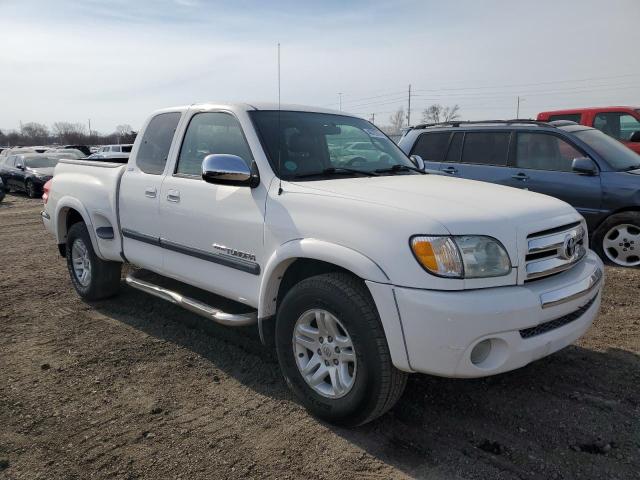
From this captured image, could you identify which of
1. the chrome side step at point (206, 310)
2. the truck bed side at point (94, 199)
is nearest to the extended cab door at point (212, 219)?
the chrome side step at point (206, 310)

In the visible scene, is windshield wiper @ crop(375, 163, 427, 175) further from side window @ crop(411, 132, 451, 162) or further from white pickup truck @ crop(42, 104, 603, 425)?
side window @ crop(411, 132, 451, 162)

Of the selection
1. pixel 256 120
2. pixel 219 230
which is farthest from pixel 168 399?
pixel 256 120

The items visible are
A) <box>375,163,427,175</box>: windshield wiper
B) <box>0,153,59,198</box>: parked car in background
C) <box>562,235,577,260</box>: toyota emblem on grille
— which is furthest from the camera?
<box>0,153,59,198</box>: parked car in background

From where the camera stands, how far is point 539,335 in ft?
9.07

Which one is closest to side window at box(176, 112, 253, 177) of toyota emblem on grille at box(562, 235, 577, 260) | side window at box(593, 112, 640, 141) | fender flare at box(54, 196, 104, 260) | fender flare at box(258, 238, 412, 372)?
fender flare at box(258, 238, 412, 372)

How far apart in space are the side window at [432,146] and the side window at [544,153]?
1151 millimetres

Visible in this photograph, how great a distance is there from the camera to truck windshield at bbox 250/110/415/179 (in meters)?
3.57

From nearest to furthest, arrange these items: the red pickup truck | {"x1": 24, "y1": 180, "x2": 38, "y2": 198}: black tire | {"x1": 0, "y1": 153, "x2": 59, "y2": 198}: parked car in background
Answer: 1. the red pickup truck
2. {"x1": 0, "y1": 153, "x2": 59, "y2": 198}: parked car in background
3. {"x1": 24, "y1": 180, "x2": 38, "y2": 198}: black tire

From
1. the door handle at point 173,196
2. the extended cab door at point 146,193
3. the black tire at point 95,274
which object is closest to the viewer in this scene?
the door handle at point 173,196

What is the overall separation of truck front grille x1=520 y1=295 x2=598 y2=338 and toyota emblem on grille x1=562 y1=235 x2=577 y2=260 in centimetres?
31

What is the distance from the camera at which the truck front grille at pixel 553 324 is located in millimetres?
2729

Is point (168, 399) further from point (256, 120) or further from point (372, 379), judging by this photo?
point (256, 120)

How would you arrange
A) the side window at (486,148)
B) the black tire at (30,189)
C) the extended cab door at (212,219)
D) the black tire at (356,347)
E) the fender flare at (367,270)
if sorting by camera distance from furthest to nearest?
the black tire at (30,189), the side window at (486,148), the extended cab door at (212,219), the black tire at (356,347), the fender flare at (367,270)

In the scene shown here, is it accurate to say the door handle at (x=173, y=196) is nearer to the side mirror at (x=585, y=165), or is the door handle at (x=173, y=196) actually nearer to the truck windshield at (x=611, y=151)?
the side mirror at (x=585, y=165)
